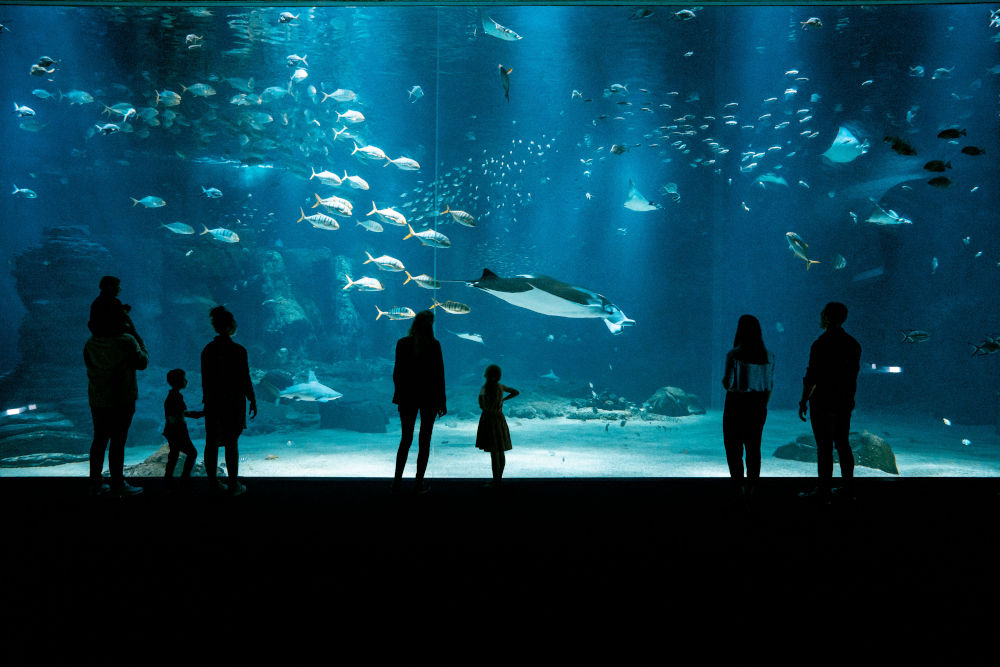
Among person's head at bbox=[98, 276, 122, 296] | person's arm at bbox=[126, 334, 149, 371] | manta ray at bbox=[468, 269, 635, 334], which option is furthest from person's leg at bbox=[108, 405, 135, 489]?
manta ray at bbox=[468, 269, 635, 334]

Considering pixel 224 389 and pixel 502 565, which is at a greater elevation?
pixel 224 389

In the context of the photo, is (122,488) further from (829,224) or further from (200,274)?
(829,224)

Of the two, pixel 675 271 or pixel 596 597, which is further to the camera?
pixel 675 271

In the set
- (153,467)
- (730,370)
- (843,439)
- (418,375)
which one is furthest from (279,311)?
(843,439)

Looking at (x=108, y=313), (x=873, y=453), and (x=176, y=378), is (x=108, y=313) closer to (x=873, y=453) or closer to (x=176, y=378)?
(x=176, y=378)

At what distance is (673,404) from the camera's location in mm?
14539

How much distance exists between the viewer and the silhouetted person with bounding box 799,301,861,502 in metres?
4.11

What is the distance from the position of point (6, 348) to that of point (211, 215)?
20906 millimetres

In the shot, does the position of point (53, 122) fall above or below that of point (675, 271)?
above

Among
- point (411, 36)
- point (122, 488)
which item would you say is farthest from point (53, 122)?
point (122, 488)

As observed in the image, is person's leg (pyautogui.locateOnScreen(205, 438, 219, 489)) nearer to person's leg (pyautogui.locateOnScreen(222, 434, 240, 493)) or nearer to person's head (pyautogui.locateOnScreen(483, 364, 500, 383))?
person's leg (pyautogui.locateOnScreen(222, 434, 240, 493))

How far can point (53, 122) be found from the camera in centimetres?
1950

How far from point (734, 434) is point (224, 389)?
393cm

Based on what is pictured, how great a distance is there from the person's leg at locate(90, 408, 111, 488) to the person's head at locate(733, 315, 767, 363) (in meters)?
4.88
